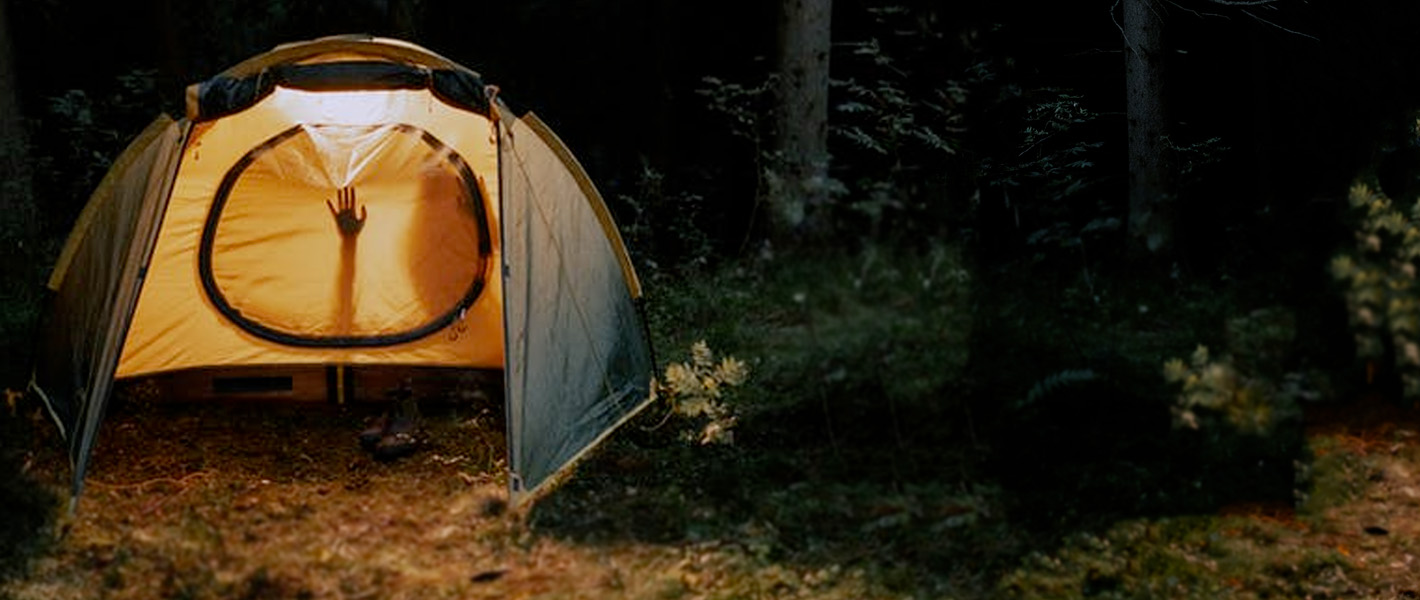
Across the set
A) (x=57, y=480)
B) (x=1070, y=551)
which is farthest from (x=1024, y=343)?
(x=57, y=480)

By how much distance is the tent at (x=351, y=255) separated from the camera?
5.62 meters

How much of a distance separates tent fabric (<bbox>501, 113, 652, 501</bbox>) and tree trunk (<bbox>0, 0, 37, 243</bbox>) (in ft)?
19.3

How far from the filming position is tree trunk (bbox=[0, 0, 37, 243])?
405 inches

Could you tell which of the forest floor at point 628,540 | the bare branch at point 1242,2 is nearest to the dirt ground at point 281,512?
the forest floor at point 628,540

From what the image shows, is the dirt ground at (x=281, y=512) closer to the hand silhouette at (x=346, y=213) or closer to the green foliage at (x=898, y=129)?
the hand silhouette at (x=346, y=213)

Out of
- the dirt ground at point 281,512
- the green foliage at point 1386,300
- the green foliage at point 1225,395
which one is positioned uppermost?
the green foliage at point 1386,300

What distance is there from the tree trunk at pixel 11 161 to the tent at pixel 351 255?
4.06 meters

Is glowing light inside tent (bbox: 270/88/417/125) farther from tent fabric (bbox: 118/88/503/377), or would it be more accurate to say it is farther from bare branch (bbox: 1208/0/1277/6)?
bare branch (bbox: 1208/0/1277/6)

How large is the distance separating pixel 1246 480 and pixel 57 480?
5.05 metres

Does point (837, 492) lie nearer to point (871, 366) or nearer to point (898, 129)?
point (871, 366)

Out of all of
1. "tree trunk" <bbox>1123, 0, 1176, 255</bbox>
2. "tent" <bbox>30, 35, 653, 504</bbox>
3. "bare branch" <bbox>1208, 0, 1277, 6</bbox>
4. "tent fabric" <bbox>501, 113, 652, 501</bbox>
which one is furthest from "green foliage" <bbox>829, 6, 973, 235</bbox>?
"bare branch" <bbox>1208, 0, 1277, 6</bbox>

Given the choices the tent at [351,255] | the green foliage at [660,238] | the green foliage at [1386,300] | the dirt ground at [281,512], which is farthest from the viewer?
the green foliage at [660,238]

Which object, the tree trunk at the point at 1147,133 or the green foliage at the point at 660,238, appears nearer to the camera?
→ the tree trunk at the point at 1147,133

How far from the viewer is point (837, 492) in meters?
5.73
